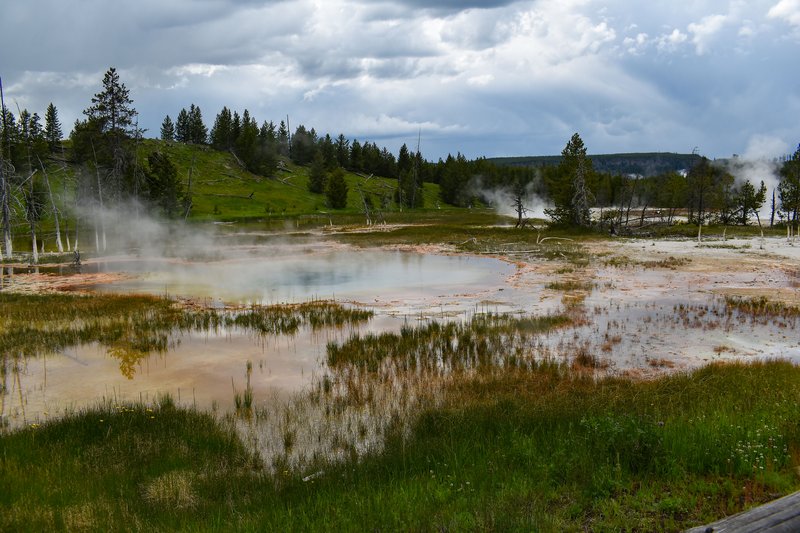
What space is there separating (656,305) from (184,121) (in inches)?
5430

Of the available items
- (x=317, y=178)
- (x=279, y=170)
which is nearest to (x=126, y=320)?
(x=317, y=178)

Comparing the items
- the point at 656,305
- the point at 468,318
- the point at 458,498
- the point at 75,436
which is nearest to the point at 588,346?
the point at 468,318

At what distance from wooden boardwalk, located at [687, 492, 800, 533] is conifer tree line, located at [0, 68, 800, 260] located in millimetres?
42105

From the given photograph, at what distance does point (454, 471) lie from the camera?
693 centimetres

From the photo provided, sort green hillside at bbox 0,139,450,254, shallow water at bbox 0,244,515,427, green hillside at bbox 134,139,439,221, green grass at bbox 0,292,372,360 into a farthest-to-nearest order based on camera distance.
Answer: green hillside at bbox 134,139,439,221
green hillside at bbox 0,139,450,254
green grass at bbox 0,292,372,360
shallow water at bbox 0,244,515,427

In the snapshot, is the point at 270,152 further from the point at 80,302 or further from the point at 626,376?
the point at 626,376

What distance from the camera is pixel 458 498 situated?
6191 mm

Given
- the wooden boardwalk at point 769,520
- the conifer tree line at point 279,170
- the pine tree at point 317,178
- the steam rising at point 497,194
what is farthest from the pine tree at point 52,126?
the wooden boardwalk at point 769,520

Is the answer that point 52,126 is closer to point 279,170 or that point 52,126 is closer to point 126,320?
point 279,170

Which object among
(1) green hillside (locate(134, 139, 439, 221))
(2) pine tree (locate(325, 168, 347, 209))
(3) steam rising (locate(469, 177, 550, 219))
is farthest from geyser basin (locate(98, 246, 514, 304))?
(3) steam rising (locate(469, 177, 550, 219))

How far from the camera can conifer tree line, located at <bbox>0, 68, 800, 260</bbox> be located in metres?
51.2

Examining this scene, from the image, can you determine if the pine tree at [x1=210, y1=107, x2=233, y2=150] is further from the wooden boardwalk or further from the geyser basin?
the wooden boardwalk

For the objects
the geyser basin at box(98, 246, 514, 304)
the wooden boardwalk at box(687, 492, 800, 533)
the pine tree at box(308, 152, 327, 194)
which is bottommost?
the geyser basin at box(98, 246, 514, 304)

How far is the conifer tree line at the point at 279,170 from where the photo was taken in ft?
168
